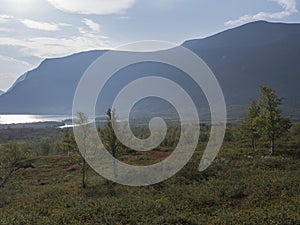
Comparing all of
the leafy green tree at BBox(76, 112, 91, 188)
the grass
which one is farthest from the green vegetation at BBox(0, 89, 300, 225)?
the leafy green tree at BBox(76, 112, 91, 188)

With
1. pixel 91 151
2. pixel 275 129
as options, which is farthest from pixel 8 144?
pixel 275 129

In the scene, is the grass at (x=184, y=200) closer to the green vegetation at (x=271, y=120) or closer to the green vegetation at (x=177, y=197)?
the green vegetation at (x=177, y=197)

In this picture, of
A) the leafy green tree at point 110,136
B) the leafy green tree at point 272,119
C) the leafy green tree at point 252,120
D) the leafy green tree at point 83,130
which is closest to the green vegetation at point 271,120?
the leafy green tree at point 272,119

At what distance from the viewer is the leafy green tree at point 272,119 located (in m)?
54.2

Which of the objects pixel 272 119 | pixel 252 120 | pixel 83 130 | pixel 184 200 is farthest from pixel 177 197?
pixel 252 120

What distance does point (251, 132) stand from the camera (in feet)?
207

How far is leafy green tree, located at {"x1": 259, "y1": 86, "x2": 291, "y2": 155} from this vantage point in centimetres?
5416

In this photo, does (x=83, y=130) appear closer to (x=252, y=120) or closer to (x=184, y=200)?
(x=184, y=200)

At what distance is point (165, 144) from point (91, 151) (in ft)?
244

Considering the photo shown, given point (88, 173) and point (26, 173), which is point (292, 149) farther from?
point (26, 173)

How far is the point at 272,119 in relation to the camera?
54438 millimetres

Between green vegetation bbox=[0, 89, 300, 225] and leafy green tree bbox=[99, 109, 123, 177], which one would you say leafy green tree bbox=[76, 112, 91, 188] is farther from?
leafy green tree bbox=[99, 109, 123, 177]

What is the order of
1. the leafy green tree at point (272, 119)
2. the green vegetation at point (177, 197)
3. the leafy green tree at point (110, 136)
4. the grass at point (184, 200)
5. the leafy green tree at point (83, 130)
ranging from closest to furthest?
the grass at point (184, 200)
the green vegetation at point (177, 197)
the leafy green tree at point (83, 130)
the leafy green tree at point (110, 136)
the leafy green tree at point (272, 119)

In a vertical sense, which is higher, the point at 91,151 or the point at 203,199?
the point at 91,151
